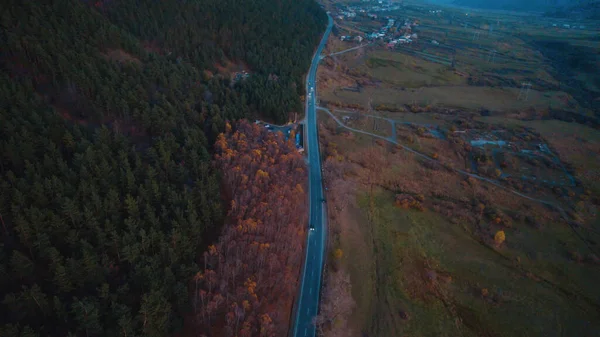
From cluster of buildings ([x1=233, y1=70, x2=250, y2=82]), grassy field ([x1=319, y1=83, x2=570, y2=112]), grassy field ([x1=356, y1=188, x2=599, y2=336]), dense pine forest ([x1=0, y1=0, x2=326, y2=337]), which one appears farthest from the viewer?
grassy field ([x1=319, y1=83, x2=570, y2=112])

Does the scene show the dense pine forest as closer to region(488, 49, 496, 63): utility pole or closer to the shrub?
the shrub

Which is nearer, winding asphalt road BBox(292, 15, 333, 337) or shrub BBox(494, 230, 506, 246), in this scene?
winding asphalt road BBox(292, 15, 333, 337)

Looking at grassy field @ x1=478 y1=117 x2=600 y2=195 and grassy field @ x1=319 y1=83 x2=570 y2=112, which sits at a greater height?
grassy field @ x1=319 y1=83 x2=570 y2=112

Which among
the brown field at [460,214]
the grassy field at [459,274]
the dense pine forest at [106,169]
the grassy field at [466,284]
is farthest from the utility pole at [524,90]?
the dense pine forest at [106,169]

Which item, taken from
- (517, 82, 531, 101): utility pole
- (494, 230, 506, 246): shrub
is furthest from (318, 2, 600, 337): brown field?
(517, 82, 531, 101): utility pole

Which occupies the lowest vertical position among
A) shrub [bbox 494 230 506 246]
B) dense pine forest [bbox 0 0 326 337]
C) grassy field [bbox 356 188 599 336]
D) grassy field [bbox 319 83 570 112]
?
grassy field [bbox 356 188 599 336]

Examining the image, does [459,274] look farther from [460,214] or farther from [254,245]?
[254,245]

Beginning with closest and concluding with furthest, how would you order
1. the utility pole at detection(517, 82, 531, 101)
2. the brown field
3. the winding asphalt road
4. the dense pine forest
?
the dense pine forest, the winding asphalt road, the brown field, the utility pole at detection(517, 82, 531, 101)
